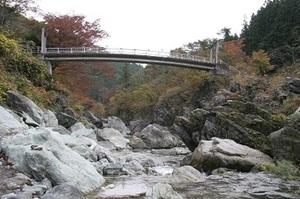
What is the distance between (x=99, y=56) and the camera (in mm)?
46375

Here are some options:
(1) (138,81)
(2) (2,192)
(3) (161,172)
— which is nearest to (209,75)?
(1) (138,81)

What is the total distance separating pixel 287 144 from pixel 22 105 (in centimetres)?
1129

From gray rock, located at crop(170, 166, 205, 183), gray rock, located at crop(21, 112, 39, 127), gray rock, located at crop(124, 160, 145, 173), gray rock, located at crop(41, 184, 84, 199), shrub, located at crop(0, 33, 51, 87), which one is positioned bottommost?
gray rock, located at crop(124, 160, 145, 173)

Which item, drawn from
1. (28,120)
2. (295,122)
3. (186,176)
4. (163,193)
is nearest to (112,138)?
(28,120)

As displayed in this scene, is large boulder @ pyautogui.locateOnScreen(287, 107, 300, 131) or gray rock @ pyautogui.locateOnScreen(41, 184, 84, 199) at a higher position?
large boulder @ pyautogui.locateOnScreen(287, 107, 300, 131)

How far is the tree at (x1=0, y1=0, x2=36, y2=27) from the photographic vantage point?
120ft

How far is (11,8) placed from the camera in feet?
122

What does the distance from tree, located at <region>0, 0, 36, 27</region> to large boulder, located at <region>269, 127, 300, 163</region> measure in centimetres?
2636

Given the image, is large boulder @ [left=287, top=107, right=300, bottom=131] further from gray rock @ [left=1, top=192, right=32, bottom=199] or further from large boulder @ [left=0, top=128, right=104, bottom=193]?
gray rock @ [left=1, top=192, right=32, bottom=199]

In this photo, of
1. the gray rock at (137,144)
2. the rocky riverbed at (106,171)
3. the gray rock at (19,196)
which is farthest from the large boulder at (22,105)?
the gray rock at (137,144)

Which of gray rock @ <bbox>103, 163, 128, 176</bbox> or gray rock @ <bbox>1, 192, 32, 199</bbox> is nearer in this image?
gray rock @ <bbox>1, 192, 32, 199</bbox>

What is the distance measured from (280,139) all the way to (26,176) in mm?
11671

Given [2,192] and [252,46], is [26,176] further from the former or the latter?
[252,46]

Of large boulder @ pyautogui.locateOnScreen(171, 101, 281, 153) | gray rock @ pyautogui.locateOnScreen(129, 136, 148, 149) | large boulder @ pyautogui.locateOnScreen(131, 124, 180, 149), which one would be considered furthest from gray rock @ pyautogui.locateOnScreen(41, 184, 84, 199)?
large boulder @ pyautogui.locateOnScreen(131, 124, 180, 149)
